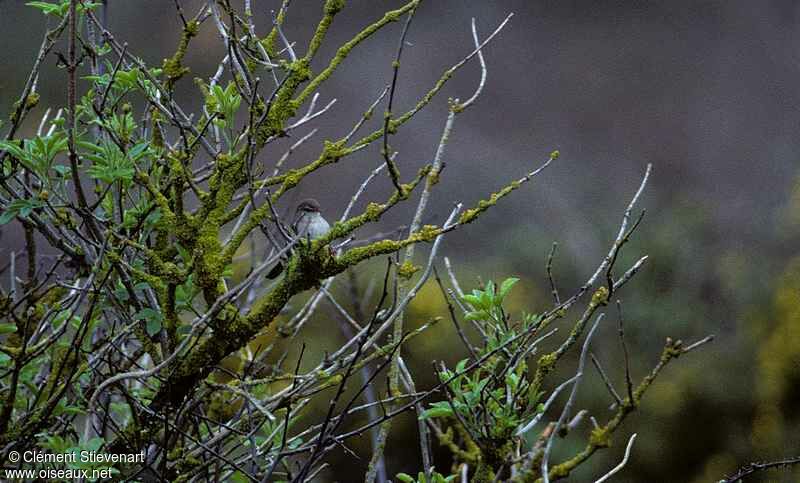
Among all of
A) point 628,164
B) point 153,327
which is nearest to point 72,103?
point 153,327

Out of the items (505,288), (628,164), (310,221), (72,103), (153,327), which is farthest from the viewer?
(628,164)

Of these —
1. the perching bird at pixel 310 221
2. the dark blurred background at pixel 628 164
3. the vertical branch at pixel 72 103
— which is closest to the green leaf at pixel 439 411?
the vertical branch at pixel 72 103

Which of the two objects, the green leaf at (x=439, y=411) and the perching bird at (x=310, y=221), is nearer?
the green leaf at (x=439, y=411)

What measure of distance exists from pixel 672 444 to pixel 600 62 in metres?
9.89

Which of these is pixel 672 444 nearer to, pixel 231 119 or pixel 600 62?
pixel 231 119

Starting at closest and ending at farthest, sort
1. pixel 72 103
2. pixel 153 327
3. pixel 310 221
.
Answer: pixel 72 103 < pixel 153 327 < pixel 310 221

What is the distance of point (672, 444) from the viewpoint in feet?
20.8

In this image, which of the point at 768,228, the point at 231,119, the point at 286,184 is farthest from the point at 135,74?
the point at 768,228

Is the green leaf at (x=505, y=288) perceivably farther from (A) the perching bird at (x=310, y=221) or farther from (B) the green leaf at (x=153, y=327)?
(A) the perching bird at (x=310, y=221)

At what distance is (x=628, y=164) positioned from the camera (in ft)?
45.8

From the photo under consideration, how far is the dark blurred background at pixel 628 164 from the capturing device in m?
6.30

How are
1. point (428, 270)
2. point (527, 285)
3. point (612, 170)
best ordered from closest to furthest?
point (428, 270)
point (527, 285)
point (612, 170)

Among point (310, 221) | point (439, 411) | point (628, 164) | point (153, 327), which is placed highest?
point (628, 164)

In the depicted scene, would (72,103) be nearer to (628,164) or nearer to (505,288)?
(505,288)
